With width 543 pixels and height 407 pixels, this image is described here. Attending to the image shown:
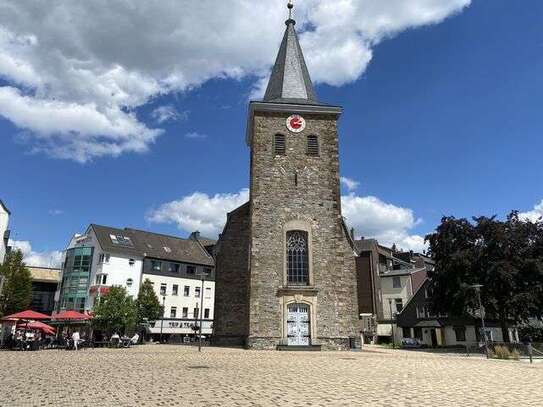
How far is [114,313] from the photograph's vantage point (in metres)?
34.0

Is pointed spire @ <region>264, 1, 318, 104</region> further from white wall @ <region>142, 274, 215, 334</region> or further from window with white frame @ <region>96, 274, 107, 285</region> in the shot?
white wall @ <region>142, 274, 215, 334</region>

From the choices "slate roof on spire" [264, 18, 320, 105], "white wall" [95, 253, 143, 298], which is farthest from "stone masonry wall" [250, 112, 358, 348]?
"white wall" [95, 253, 143, 298]

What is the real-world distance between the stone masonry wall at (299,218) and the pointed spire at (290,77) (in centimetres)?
221

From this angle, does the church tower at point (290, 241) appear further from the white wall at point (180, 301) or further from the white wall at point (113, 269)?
the white wall at point (180, 301)

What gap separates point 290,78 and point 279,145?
20.2ft

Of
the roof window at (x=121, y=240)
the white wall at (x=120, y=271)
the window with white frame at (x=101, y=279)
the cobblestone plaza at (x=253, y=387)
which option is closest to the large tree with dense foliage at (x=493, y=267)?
the cobblestone plaza at (x=253, y=387)

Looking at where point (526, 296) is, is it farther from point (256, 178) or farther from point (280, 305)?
Result: point (256, 178)

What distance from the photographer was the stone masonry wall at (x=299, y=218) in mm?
26422

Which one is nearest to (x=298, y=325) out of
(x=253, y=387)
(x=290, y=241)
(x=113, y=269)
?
(x=290, y=241)

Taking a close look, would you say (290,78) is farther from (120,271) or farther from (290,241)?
(120,271)

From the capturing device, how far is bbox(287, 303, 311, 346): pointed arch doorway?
26.2 m

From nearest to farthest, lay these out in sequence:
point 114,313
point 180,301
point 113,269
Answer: point 114,313 < point 113,269 < point 180,301

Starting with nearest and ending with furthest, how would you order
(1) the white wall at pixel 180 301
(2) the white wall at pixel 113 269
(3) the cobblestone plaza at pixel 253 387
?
(3) the cobblestone plaza at pixel 253 387
(2) the white wall at pixel 113 269
(1) the white wall at pixel 180 301

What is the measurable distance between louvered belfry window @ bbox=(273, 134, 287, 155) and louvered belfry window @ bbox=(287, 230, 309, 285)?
5700 millimetres
